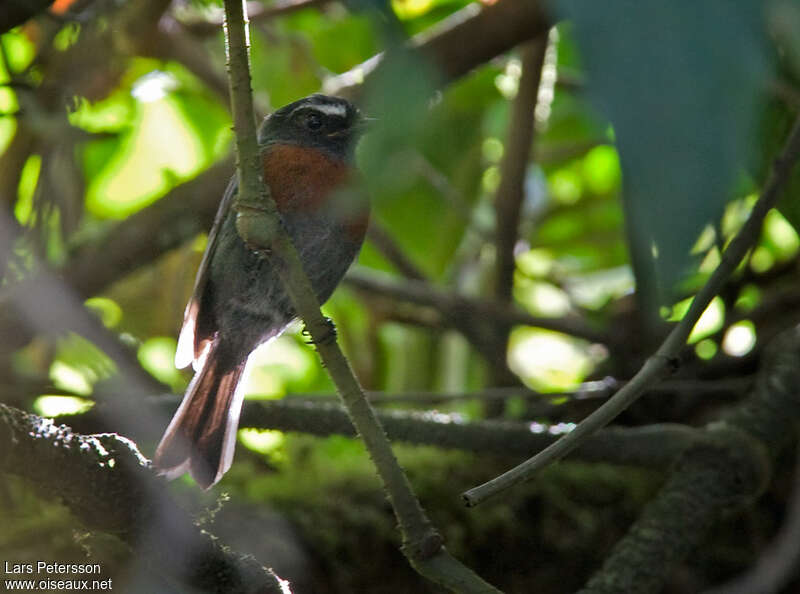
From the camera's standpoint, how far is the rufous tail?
1785 millimetres

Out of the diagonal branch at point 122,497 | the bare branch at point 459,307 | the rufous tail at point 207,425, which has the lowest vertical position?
the diagonal branch at point 122,497

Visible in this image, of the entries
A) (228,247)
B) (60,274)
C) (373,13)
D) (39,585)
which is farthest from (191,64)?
(373,13)

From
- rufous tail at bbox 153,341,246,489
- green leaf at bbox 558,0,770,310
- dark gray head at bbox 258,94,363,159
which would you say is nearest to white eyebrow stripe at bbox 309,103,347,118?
dark gray head at bbox 258,94,363,159

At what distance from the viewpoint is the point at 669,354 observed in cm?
152

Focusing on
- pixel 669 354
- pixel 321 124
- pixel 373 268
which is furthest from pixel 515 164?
pixel 669 354

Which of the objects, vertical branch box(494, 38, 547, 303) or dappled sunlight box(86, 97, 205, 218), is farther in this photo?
dappled sunlight box(86, 97, 205, 218)

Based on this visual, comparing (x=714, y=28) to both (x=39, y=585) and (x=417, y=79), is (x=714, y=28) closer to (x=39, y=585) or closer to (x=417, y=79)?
(x=417, y=79)

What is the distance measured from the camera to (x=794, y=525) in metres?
2.57

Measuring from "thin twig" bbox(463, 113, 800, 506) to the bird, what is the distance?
690mm

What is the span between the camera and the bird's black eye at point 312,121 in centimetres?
243

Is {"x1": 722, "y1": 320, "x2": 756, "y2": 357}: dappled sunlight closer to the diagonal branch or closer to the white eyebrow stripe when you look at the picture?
the white eyebrow stripe

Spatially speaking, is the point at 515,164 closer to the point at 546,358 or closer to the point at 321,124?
the point at 321,124

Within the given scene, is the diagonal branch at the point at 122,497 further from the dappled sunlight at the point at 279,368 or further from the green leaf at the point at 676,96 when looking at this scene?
the dappled sunlight at the point at 279,368

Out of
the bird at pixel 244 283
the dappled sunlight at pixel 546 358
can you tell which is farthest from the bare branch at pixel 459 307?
the bird at pixel 244 283
